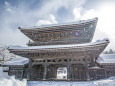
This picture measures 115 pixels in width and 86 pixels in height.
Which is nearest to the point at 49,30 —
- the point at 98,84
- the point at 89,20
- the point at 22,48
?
the point at 22,48

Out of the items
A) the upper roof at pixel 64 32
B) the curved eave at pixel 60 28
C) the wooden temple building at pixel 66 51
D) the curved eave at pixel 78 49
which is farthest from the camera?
the upper roof at pixel 64 32

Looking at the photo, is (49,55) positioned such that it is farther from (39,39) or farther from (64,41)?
(39,39)

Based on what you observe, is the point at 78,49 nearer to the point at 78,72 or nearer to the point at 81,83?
the point at 81,83

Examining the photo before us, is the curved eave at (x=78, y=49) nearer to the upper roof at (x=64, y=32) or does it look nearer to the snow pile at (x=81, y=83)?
the upper roof at (x=64, y=32)

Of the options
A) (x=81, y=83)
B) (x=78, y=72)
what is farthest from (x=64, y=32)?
(x=81, y=83)

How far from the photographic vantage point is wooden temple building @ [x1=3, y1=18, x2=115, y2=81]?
9142 mm

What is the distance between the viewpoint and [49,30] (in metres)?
11.7

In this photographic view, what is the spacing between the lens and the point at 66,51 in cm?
905

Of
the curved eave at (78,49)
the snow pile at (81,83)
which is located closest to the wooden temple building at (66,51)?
the curved eave at (78,49)

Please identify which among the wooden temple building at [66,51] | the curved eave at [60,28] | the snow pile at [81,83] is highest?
the curved eave at [60,28]

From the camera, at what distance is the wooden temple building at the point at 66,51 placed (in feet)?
30.0

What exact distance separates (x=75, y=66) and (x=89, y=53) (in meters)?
3.25

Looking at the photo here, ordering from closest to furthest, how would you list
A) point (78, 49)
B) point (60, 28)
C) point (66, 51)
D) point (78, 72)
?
point (78, 49) < point (66, 51) < point (60, 28) < point (78, 72)

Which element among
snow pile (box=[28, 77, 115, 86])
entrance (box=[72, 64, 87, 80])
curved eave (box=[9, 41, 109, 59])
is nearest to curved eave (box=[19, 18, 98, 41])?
curved eave (box=[9, 41, 109, 59])
